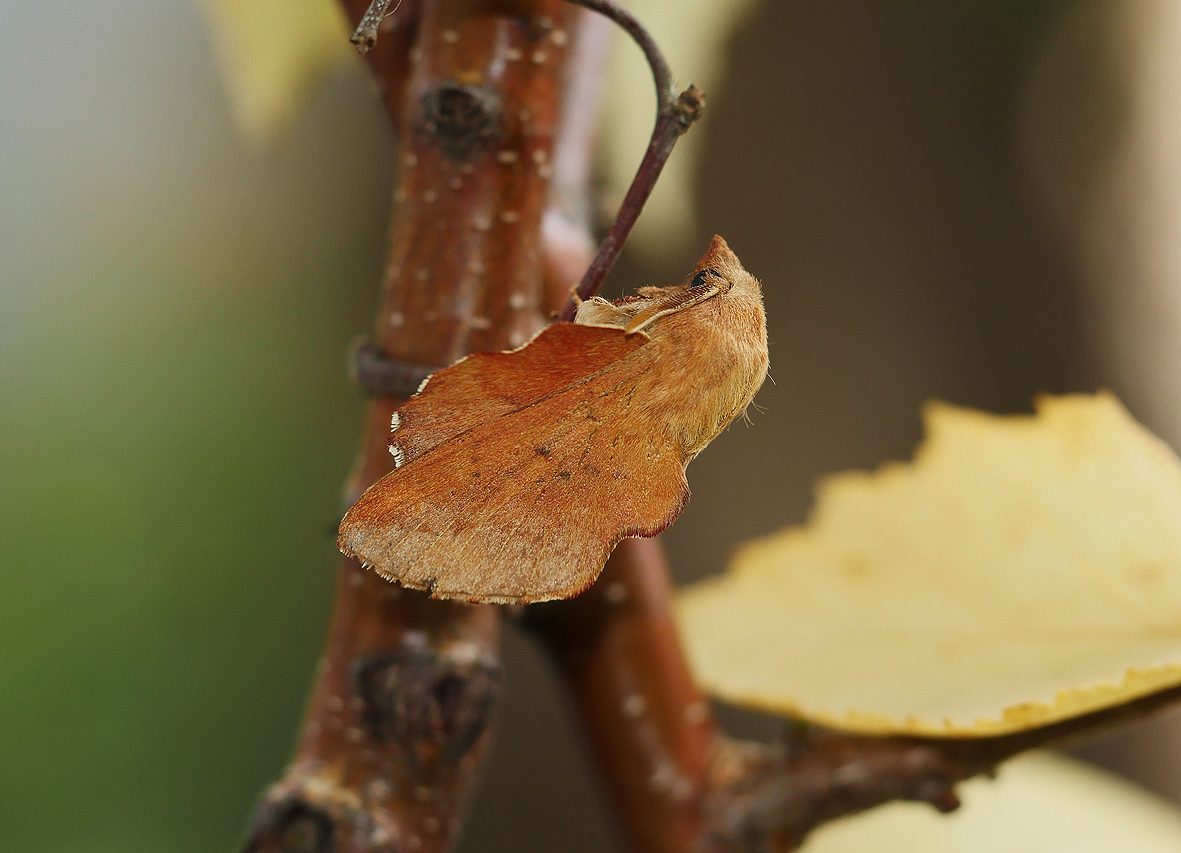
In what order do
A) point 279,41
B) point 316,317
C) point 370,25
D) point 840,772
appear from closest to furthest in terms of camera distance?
point 370,25 → point 840,772 → point 279,41 → point 316,317

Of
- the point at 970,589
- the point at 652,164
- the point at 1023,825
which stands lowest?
the point at 1023,825

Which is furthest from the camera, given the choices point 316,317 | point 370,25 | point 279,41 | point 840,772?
point 316,317

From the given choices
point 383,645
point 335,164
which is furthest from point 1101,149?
point 383,645

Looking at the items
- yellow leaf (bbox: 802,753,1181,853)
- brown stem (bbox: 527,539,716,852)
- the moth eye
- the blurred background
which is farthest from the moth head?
the blurred background

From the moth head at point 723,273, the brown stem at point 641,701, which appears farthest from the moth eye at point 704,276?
the brown stem at point 641,701

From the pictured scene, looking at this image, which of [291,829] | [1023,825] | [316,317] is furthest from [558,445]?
[316,317]

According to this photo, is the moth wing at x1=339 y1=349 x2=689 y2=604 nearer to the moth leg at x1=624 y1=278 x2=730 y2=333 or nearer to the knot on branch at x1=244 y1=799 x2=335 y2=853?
the moth leg at x1=624 y1=278 x2=730 y2=333

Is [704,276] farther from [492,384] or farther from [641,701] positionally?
[641,701]
